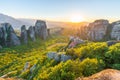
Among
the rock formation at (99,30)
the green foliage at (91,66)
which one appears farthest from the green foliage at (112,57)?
the rock formation at (99,30)

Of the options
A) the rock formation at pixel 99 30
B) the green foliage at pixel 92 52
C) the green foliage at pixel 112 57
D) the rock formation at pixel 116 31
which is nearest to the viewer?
the green foliage at pixel 112 57

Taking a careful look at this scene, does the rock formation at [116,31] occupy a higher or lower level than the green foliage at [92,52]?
lower

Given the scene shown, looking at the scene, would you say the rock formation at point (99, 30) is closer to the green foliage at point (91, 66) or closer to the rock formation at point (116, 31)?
the rock formation at point (116, 31)

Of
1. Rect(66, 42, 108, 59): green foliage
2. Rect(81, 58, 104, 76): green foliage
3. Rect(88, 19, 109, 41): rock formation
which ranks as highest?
Rect(66, 42, 108, 59): green foliage

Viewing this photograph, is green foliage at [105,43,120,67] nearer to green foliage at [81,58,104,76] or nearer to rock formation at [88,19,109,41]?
green foliage at [81,58,104,76]

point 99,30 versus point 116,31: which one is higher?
point 116,31

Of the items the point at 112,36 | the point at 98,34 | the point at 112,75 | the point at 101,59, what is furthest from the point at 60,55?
the point at 98,34

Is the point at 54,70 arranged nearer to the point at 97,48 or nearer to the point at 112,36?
the point at 97,48

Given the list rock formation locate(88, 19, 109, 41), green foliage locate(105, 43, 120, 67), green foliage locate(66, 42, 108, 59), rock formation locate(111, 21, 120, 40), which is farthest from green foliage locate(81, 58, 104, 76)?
rock formation locate(88, 19, 109, 41)

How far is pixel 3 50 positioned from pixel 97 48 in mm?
140912

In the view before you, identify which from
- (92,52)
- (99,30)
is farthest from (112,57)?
(99,30)

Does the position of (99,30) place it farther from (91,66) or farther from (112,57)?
(91,66)

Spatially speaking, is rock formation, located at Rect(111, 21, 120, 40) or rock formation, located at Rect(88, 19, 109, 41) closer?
rock formation, located at Rect(111, 21, 120, 40)

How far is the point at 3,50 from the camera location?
197875 millimetres
